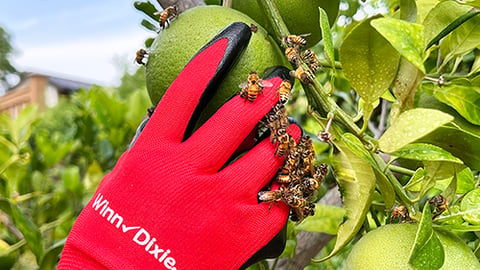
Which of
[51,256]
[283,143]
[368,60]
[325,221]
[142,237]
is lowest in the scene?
[51,256]

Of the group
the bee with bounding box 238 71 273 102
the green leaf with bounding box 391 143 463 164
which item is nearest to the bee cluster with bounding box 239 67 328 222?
the bee with bounding box 238 71 273 102

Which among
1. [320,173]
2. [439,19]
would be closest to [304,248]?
[320,173]

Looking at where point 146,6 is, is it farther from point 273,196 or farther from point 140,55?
point 273,196

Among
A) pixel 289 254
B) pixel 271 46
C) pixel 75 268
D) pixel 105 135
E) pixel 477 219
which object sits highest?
pixel 271 46

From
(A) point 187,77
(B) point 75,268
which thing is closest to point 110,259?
(B) point 75,268

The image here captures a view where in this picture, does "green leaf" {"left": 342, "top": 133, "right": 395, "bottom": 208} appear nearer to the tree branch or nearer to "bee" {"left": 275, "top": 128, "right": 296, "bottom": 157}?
"bee" {"left": 275, "top": 128, "right": 296, "bottom": 157}

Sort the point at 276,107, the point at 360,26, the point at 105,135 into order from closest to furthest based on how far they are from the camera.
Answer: the point at 360,26 → the point at 276,107 → the point at 105,135

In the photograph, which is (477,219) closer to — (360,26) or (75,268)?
(360,26)
